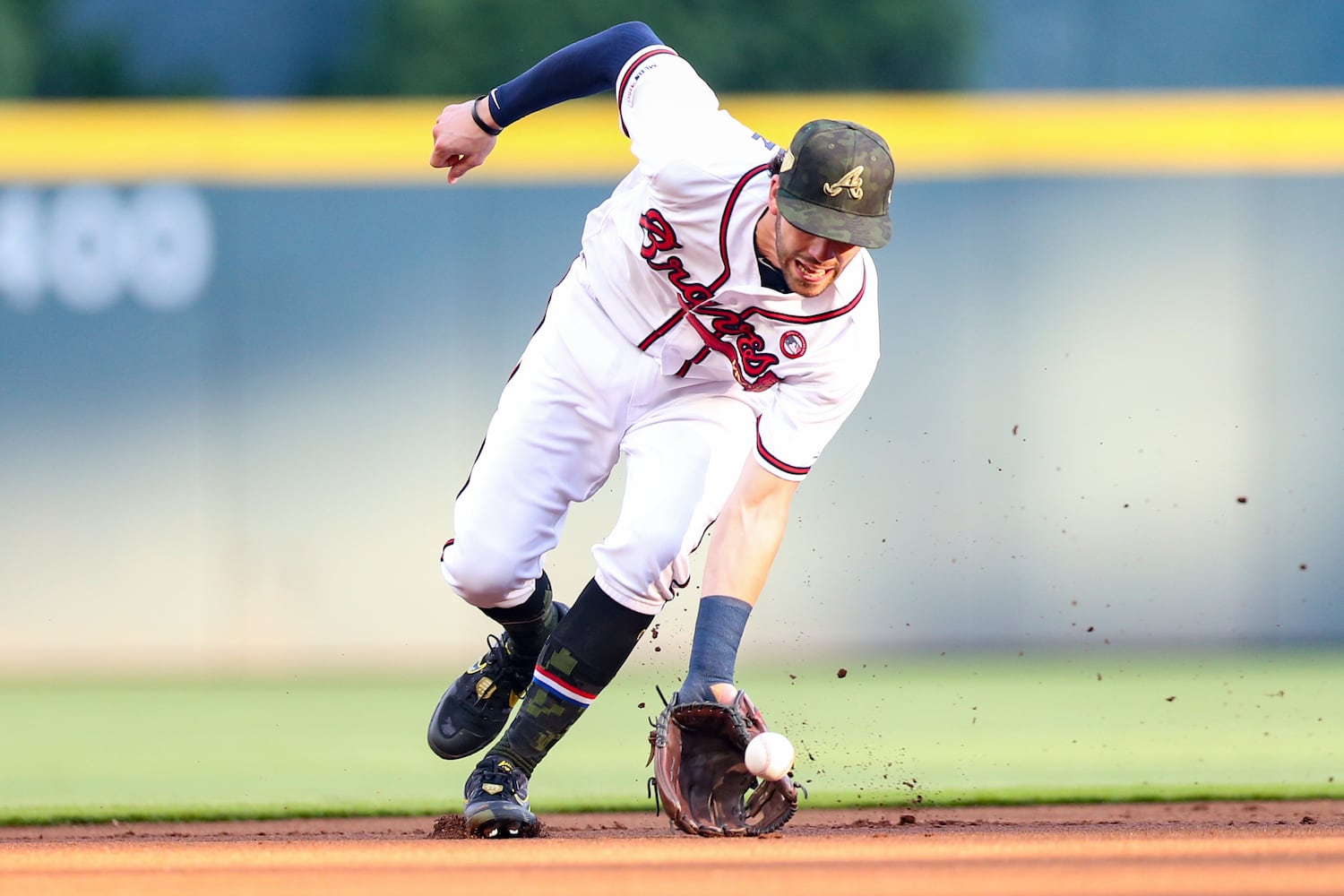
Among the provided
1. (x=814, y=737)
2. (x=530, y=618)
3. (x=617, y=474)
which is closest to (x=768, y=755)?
(x=530, y=618)

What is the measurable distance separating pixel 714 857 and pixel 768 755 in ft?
0.67

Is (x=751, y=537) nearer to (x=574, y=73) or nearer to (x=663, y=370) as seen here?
(x=663, y=370)

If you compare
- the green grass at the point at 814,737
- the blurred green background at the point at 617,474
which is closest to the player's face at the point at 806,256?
the green grass at the point at 814,737

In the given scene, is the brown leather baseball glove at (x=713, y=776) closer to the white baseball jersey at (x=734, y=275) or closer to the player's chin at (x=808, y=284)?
the white baseball jersey at (x=734, y=275)

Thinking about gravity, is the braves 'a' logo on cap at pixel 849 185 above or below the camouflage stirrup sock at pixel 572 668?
above

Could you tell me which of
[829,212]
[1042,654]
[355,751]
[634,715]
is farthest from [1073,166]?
[829,212]

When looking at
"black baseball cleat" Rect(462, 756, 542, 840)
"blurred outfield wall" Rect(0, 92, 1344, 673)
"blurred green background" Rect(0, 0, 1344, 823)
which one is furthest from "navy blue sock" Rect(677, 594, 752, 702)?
"blurred outfield wall" Rect(0, 92, 1344, 673)

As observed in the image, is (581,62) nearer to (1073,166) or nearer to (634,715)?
(634,715)

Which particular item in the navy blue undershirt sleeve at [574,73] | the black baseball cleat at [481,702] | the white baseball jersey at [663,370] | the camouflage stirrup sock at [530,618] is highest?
the navy blue undershirt sleeve at [574,73]

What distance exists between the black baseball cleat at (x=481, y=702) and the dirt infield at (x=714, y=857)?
0.19m

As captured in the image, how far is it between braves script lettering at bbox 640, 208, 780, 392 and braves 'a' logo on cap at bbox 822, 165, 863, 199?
0.41 m

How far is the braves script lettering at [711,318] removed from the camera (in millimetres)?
3264

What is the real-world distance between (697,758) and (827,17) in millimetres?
9380

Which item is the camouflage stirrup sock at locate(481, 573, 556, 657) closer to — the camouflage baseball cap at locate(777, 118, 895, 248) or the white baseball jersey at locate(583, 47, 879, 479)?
the white baseball jersey at locate(583, 47, 879, 479)
